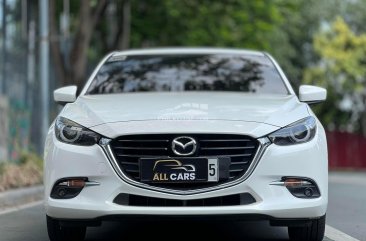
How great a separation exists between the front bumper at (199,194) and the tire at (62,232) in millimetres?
327

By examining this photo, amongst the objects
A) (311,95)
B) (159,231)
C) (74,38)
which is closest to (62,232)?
(159,231)

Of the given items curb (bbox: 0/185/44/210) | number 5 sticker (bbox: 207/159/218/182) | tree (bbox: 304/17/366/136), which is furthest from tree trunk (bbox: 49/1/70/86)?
tree (bbox: 304/17/366/136)

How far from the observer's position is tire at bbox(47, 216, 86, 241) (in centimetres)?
557

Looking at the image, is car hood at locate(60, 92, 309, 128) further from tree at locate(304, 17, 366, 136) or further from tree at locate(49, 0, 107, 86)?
tree at locate(304, 17, 366, 136)

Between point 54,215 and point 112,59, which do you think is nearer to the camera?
point 54,215

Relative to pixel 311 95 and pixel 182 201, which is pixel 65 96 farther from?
pixel 311 95

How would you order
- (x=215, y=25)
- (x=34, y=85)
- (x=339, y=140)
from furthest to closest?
1. (x=339, y=140)
2. (x=215, y=25)
3. (x=34, y=85)

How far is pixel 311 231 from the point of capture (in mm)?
5578

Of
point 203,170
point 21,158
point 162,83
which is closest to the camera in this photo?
point 203,170

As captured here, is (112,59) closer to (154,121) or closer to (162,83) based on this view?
(162,83)

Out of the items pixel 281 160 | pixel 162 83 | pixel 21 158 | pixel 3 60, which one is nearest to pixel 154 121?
pixel 281 160

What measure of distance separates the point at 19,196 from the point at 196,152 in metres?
5.16

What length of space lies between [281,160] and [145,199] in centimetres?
97

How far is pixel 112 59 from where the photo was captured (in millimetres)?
7215
